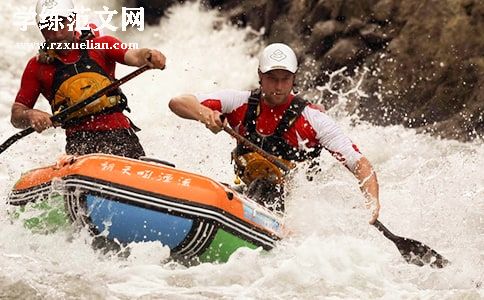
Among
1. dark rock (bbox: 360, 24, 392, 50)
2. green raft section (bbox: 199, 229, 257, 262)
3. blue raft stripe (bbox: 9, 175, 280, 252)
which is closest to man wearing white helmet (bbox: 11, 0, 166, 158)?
blue raft stripe (bbox: 9, 175, 280, 252)

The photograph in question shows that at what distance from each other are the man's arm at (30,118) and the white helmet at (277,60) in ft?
4.76

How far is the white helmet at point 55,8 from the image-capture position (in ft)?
19.7

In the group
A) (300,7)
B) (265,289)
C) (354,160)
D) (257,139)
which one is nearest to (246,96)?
(257,139)

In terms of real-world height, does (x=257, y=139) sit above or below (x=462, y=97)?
below

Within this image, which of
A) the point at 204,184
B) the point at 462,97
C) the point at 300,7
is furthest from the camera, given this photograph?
the point at 300,7

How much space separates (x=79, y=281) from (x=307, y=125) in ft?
6.03

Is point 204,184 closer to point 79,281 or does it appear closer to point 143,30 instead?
point 79,281

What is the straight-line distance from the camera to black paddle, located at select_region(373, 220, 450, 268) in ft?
18.8

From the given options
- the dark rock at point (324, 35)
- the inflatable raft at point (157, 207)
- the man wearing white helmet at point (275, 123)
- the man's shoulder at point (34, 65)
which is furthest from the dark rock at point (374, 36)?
the inflatable raft at point (157, 207)

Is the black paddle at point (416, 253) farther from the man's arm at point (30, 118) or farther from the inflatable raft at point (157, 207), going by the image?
the man's arm at point (30, 118)

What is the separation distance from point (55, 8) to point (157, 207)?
1.79 m

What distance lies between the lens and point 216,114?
5.53m

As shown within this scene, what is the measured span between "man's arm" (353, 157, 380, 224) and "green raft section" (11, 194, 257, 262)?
0.82m

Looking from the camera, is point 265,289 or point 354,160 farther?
point 354,160
